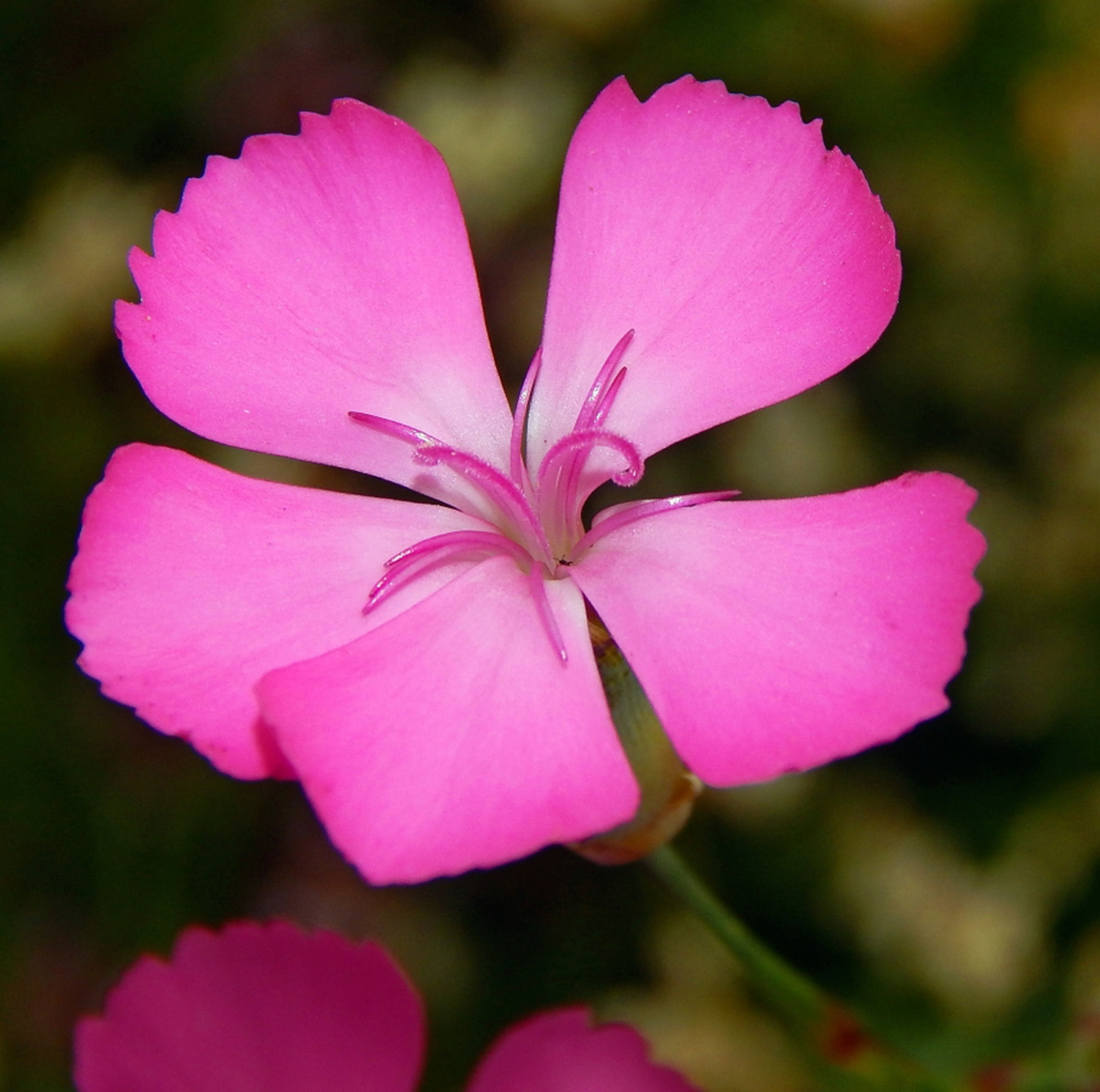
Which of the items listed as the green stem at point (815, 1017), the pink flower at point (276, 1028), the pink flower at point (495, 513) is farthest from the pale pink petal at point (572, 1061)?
the pink flower at point (495, 513)

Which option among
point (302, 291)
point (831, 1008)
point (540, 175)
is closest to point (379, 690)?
point (302, 291)

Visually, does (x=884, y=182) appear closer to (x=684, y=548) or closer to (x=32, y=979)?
(x=684, y=548)

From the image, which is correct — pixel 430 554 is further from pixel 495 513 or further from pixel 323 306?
pixel 323 306

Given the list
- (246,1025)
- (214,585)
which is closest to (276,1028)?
(246,1025)

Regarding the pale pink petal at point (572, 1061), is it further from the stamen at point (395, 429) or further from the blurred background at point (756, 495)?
the blurred background at point (756, 495)

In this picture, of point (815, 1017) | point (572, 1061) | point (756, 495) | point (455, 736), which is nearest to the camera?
point (455, 736)
